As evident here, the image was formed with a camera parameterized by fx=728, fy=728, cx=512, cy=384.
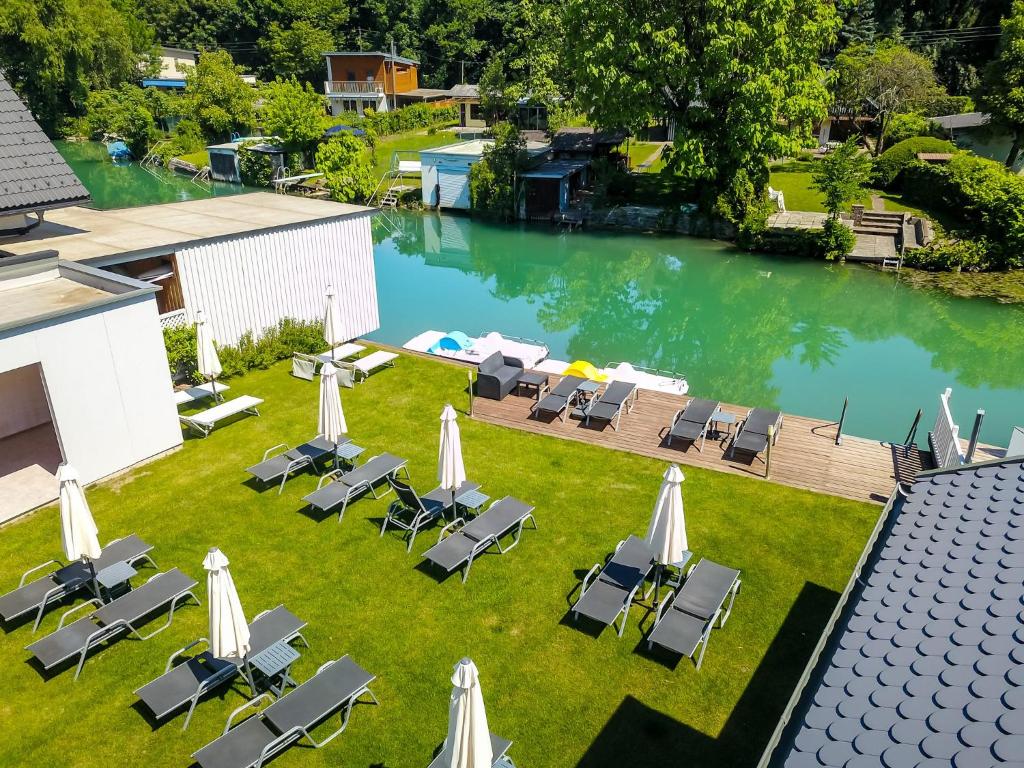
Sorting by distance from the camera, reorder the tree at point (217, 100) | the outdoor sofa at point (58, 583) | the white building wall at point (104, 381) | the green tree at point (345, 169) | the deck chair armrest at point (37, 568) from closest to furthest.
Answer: the outdoor sofa at point (58, 583) → the deck chair armrest at point (37, 568) → the white building wall at point (104, 381) → the green tree at point (345, 169) → the tree at point (217, 100)

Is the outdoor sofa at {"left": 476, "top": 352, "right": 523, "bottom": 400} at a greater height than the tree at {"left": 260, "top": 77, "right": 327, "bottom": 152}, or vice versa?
the tree at {"left": 260, "top": 77, "right": 327, "bottom": 152}

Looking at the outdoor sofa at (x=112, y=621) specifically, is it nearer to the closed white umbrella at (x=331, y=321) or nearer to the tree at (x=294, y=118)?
→ the closed white umbrella at (x=331, y=321)

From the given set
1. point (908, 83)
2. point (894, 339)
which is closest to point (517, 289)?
point (894, 339)

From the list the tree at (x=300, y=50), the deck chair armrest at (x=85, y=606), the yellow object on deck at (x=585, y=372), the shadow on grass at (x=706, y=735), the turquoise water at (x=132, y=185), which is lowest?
the shadow on grass at (x=706, y=735)

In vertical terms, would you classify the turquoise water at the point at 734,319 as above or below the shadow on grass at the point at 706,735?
below

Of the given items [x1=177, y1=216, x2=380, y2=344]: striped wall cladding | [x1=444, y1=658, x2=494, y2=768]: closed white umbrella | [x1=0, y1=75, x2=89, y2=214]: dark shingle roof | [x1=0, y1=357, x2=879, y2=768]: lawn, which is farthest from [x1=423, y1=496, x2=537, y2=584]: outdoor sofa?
[x1=0, y1=75, x2=89, y2=214]: dark shingle roof

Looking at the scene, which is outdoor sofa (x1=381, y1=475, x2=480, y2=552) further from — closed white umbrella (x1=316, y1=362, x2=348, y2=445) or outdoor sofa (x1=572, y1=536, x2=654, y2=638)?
outdoor sofa (x1=572, y1=536, x2=654, y2=638)

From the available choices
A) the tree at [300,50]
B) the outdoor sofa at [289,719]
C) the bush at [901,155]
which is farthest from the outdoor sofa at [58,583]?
the tree at [300,50]
